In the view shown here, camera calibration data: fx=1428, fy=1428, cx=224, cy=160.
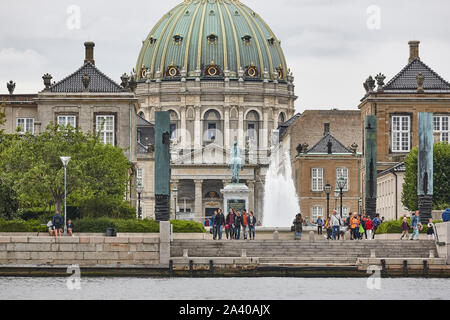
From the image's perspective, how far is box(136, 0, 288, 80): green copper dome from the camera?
185m

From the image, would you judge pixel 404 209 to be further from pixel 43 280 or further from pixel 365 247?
pixel 43 280

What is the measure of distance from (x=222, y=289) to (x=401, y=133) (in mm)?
47377

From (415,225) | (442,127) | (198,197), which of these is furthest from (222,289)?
(198,197)

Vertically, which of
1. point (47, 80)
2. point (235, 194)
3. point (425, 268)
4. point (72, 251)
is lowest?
point (425, 268)

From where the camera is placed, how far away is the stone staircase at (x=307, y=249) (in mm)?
55969

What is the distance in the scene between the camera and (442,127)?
302ft

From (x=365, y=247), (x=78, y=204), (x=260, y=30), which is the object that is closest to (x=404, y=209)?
(x=78, y=204)

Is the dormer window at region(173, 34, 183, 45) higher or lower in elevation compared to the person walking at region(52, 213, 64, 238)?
higher

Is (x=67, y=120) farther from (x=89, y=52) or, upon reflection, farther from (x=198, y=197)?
(x=198, y=197)

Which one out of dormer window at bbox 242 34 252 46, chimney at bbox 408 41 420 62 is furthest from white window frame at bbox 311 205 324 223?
dormer window at bbox 242 34 252 46

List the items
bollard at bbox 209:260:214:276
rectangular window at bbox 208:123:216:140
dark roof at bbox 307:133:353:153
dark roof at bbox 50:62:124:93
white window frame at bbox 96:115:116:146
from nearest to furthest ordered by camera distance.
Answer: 1. bollard at bbox 209:260:214:276
2. white window frame at bbox 96:115:116:146
3. dark roof at bbox 50:62:124:93
4. dark roof at bbox 307:133:353:153
5. rectangular window at bbox 208:123:216:140

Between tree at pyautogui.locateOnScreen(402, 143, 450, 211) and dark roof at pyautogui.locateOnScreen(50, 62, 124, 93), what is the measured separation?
1828 centimetres

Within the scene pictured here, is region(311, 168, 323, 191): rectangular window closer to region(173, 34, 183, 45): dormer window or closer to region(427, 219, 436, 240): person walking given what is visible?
region(427, 219, 436, 240): person walking
